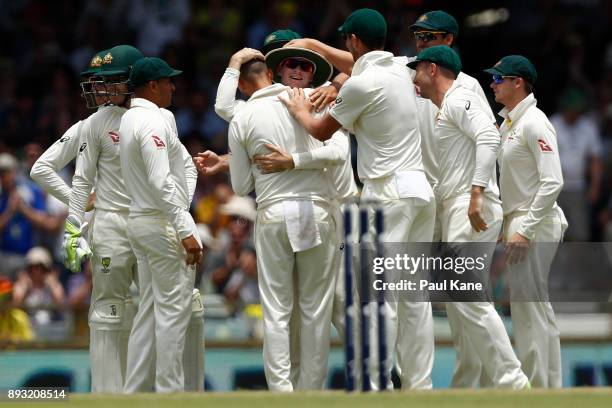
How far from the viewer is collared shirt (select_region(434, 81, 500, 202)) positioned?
9367mm

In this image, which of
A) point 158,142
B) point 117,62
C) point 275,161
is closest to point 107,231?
point 158,142

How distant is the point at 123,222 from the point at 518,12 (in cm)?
741

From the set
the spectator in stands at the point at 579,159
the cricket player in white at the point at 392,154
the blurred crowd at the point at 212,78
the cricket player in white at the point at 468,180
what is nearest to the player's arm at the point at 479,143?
the cricket player in white at the point at 468,180

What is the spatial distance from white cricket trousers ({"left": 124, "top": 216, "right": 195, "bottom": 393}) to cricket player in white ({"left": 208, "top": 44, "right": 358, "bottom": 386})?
0.72 metres

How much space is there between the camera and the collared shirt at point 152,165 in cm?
945

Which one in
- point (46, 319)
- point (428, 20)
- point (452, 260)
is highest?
point (428, 20)

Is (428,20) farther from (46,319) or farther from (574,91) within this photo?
(574,91)

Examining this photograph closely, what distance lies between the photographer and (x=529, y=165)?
9836 millimetres

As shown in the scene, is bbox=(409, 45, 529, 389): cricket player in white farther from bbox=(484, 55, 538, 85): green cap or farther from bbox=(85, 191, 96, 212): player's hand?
bbox=(85, 191, 96, 212): player's hand

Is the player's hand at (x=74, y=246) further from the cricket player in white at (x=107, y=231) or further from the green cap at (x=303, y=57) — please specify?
the green cap at (x=303, y=57)

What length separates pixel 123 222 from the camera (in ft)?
32.3

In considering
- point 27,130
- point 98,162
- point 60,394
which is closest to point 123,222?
point 98,162

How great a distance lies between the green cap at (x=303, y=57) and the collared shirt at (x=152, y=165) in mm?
789

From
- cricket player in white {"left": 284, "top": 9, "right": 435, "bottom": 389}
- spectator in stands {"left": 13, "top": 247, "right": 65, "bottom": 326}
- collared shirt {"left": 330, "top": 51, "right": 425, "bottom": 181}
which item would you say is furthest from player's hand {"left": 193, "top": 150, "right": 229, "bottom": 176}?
spectator in stands {"left": 13, "top": 247, "right": 65, "bottom": 326}
